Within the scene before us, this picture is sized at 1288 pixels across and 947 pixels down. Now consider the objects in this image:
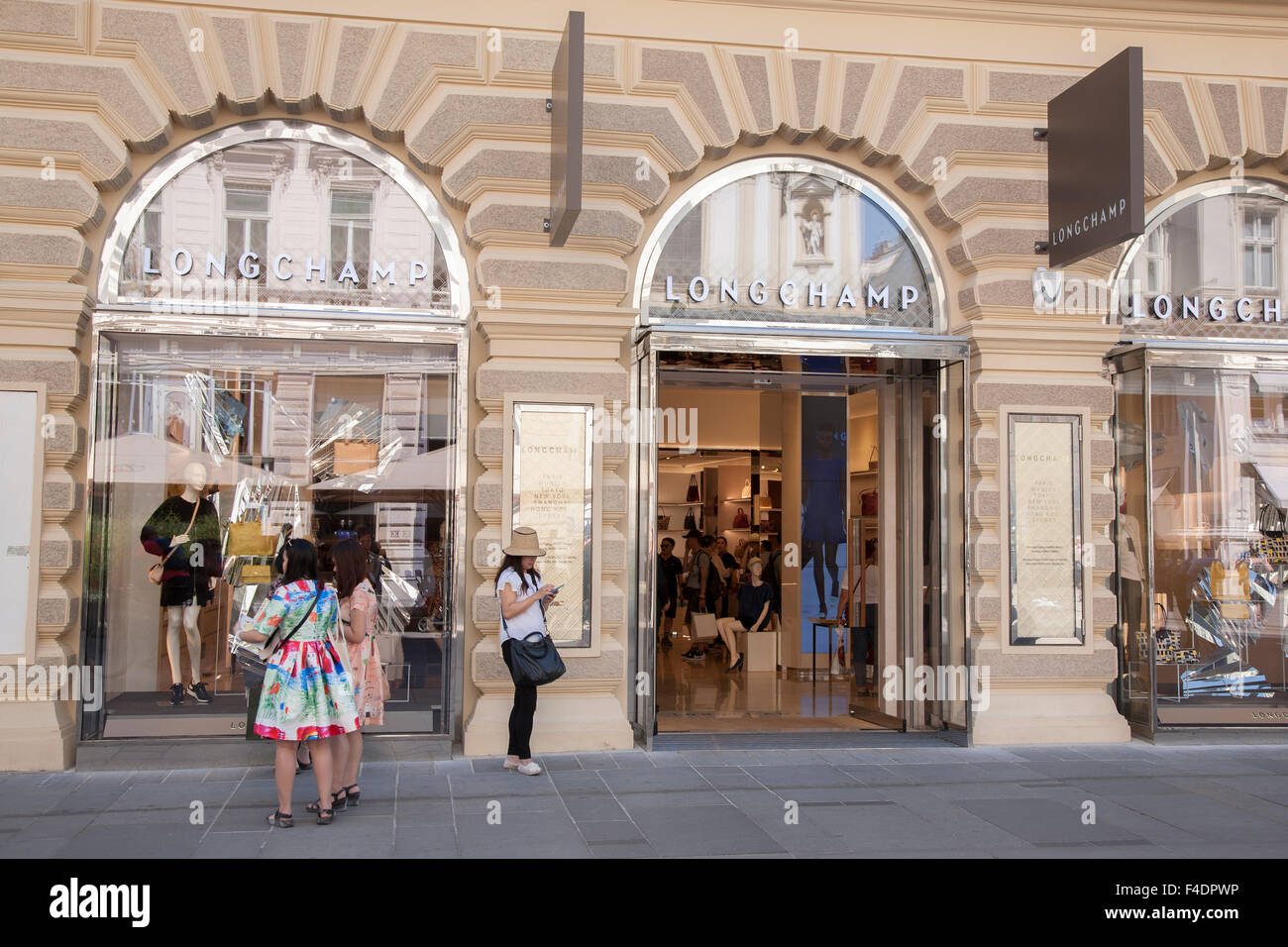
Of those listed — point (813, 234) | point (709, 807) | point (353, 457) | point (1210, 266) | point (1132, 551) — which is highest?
point (813, 234)

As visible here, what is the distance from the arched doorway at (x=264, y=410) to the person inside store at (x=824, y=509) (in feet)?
14.5

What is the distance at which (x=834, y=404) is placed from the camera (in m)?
11.4

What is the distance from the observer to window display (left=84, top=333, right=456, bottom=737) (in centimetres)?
873

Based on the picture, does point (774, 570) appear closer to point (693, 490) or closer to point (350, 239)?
point (693, 490)

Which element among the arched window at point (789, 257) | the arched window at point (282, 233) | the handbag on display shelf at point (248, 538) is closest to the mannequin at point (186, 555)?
the handbag on display shelf at point (248, 538)

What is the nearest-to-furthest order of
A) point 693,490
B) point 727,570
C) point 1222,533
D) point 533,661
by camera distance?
point 533,661 → point 1222,533 → point 727,570 → point 693,490

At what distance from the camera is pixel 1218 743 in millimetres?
9633

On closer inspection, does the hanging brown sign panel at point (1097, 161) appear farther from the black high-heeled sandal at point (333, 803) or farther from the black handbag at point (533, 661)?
the black high-heeled sandal at point (333, 803)

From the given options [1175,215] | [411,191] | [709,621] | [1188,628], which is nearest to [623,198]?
[411,191]

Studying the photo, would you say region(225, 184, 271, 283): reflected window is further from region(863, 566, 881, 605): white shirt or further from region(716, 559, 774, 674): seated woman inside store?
region(716, 559, 774, 674): seated woman inside store

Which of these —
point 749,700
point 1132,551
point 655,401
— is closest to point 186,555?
point 655,401

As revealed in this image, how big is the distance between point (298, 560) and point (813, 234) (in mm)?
5271

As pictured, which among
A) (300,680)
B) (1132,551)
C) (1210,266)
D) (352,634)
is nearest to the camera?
(300,680)

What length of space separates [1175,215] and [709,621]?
7496 millimetres
